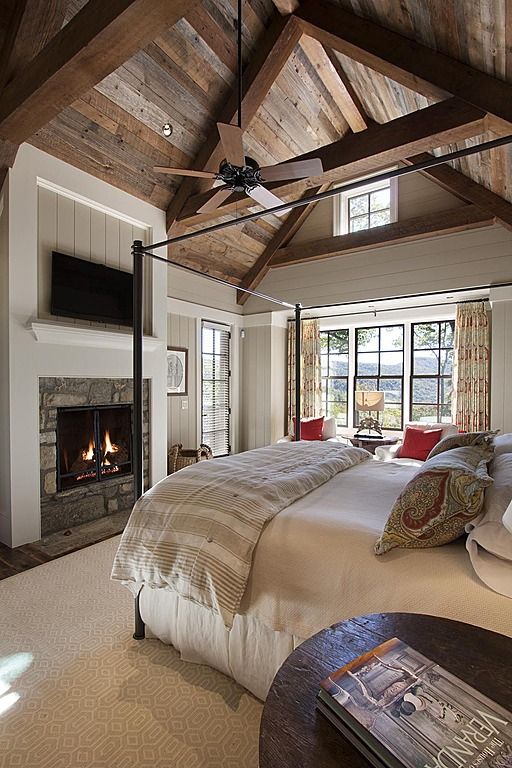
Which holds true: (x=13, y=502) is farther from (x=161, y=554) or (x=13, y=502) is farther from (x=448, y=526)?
(x=448, y=526)

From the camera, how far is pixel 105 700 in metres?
1.75

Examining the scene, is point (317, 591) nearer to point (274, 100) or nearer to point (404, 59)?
point (404, 59)

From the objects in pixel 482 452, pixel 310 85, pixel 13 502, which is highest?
pixel 310 85

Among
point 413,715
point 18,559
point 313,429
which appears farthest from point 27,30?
point 313,429

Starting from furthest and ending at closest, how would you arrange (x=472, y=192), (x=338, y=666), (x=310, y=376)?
(x=310, y=376)
(x=472, y=192)
(x=338, y=666)

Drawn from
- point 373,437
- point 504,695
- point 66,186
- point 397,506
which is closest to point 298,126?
point 66,186

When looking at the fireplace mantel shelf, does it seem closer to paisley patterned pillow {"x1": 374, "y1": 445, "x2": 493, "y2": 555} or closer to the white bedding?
the white bedding

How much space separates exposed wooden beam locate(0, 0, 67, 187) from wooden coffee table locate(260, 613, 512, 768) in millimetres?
3827

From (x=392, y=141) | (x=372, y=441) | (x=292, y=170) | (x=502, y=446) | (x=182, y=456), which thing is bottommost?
(x=182, y=456)

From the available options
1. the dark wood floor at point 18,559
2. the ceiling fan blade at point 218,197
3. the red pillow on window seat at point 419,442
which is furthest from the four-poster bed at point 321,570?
the red pillow on window seat at point 419,442

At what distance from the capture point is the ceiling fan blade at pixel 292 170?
2.81m

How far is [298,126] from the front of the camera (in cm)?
472

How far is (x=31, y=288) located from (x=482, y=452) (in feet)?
11.6

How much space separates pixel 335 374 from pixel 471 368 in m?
2.20
